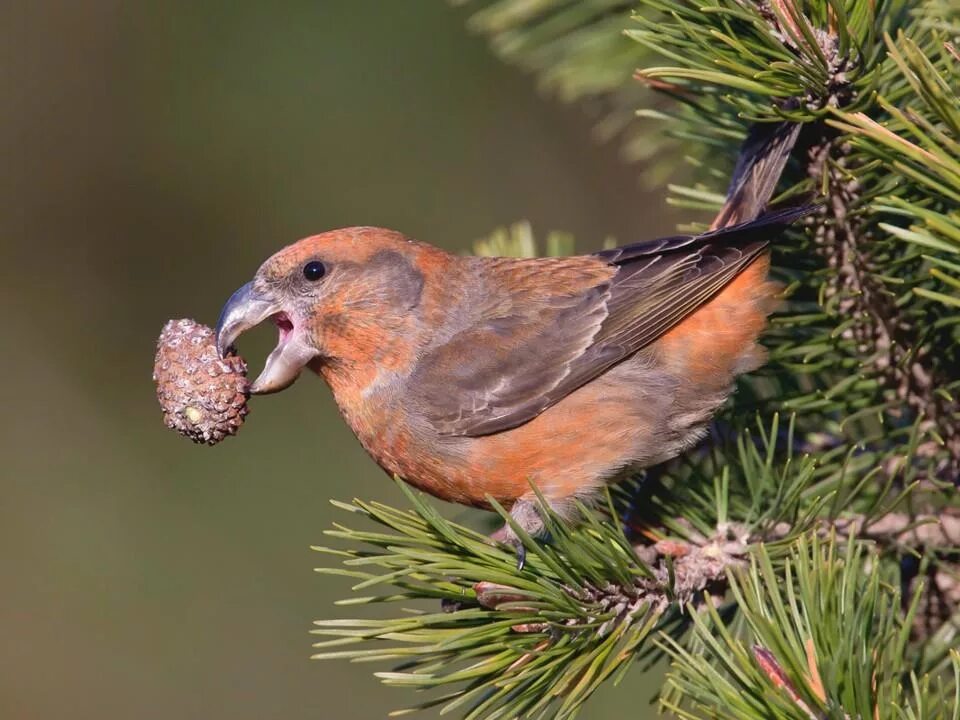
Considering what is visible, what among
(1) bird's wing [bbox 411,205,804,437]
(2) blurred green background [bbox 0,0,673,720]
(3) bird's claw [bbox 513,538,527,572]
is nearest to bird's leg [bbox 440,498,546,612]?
(1) bird's wing [bbox 411,205,804,437]

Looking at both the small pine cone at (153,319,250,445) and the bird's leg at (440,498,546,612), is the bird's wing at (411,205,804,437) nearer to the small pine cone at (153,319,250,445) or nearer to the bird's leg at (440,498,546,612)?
the bird's leg at (440,498,546,612)

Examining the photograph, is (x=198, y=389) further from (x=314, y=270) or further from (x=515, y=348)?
(x=515, y=348)

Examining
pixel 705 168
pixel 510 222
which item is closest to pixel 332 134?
pixel 510 222

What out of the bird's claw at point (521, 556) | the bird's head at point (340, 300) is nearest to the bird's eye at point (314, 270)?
the bird's head at point (340, 300)

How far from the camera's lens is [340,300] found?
3.16m

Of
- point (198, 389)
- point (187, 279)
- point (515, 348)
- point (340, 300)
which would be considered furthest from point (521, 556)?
point (187, 279)

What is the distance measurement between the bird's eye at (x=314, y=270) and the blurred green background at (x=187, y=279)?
2.52 meters

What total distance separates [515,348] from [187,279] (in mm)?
3282

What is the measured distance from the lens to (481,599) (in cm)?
206

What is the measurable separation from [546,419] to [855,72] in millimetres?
1281

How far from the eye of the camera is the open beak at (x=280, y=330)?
2.84 metres

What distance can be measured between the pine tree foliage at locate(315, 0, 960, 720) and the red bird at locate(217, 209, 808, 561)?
268mm

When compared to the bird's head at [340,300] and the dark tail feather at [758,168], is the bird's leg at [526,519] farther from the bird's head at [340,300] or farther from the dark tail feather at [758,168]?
the dark tail feather at [758,168]

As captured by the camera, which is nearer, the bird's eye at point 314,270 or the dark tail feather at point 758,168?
the dark tail feather at point 758,168
